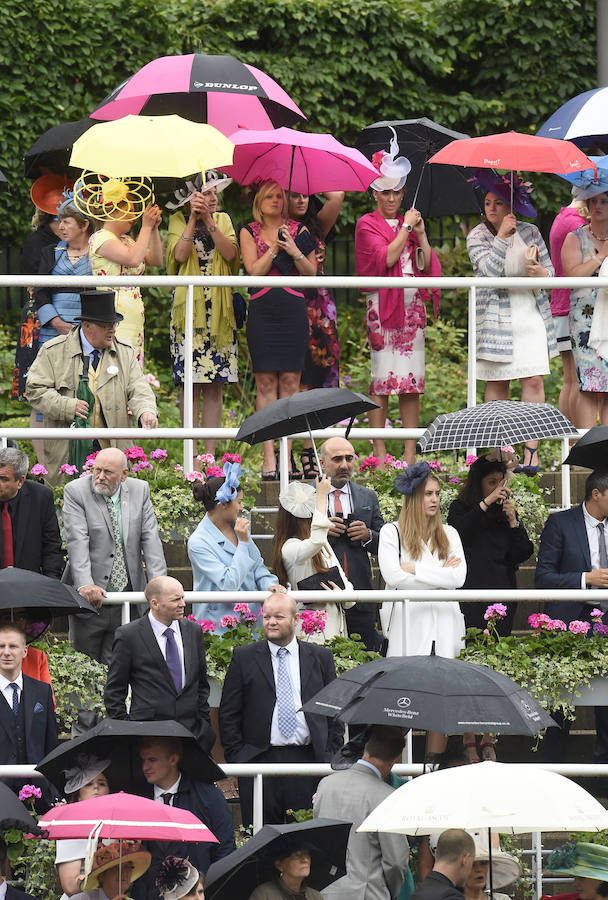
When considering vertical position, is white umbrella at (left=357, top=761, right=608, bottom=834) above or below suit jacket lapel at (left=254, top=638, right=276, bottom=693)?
below

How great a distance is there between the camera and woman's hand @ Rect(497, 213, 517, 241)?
11391 mm

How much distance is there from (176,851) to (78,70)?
35.3ft

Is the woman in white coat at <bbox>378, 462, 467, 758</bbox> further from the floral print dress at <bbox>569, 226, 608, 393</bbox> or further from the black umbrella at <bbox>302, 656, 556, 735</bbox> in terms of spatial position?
the floral print dress at <bbox>569, 226, 608, 393</bbox>

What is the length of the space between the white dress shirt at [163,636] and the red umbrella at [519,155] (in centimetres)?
364

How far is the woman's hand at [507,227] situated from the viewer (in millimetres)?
11391

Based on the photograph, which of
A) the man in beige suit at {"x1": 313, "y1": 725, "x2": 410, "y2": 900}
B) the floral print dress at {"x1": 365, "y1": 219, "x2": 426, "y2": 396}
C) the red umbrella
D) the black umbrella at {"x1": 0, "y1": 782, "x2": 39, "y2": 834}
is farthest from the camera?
the floral print dress at {"x1": 365, "y1": 219, "x2": 426, "y2": 396}

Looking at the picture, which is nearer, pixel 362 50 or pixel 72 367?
pixel 72 367

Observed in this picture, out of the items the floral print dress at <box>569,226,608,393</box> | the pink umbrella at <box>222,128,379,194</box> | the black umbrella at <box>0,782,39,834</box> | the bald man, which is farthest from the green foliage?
the floral print dress at <box>569,226,608,393</box>

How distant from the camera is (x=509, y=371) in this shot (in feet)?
37.4

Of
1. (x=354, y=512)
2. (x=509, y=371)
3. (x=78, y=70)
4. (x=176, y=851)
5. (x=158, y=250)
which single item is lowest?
(x=176, y=851)

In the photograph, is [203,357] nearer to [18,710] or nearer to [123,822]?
[18,710]

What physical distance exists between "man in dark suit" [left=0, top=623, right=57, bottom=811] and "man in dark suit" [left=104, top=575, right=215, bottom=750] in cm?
32

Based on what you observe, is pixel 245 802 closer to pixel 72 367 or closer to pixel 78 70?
pixel 72 367

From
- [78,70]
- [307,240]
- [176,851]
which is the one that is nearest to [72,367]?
[307,240]
